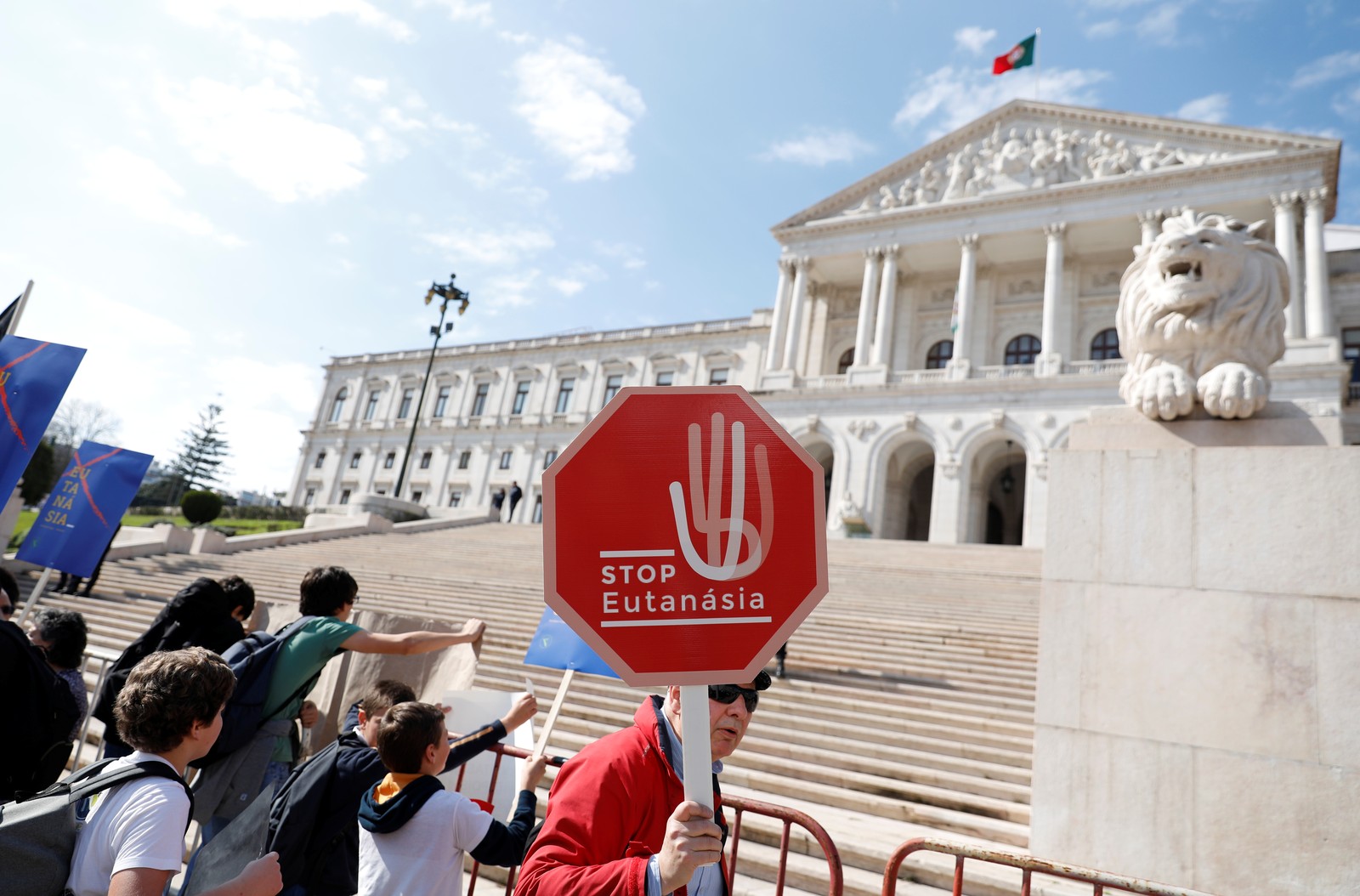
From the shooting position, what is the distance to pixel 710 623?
147cm

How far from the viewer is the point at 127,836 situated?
1.90 meters

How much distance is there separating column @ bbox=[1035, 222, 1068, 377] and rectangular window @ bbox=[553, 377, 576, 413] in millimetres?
27855

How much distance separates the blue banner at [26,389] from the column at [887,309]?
100 ft

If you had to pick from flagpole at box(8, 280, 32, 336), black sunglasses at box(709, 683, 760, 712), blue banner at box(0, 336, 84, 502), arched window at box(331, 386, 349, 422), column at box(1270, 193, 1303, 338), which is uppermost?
column at box(1270, 193, 1303, 338)

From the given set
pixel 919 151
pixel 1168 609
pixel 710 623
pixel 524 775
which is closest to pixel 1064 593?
pixel 1168 609

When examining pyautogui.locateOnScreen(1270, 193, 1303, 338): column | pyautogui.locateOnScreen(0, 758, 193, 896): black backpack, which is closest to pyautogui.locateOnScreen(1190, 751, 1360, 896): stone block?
pyautogui.locateOnScreen(0, 758, 193, 896): black backpack

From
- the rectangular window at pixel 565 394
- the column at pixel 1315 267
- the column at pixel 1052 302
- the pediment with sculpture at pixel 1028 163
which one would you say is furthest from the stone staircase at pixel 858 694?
the rectangular window at pixel 565 394

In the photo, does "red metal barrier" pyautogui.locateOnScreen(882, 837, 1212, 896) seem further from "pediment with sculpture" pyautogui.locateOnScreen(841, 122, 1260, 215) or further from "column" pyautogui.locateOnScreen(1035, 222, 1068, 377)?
"pediment with sculpture" pyautogui.locateOnScreen(841, 122, 1260, 215)

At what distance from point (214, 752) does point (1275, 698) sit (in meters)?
4.89

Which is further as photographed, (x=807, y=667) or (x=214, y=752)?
(x=807, y=667)

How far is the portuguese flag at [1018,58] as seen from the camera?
31719mm

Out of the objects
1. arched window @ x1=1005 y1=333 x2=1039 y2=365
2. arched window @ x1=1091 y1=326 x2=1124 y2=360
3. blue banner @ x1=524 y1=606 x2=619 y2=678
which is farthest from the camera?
arched window @ x1=1005 y1=333 x2=1039 y2=365

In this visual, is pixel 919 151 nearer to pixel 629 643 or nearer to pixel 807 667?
pixel 807 667

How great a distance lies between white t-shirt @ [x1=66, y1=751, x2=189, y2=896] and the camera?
189 cm
